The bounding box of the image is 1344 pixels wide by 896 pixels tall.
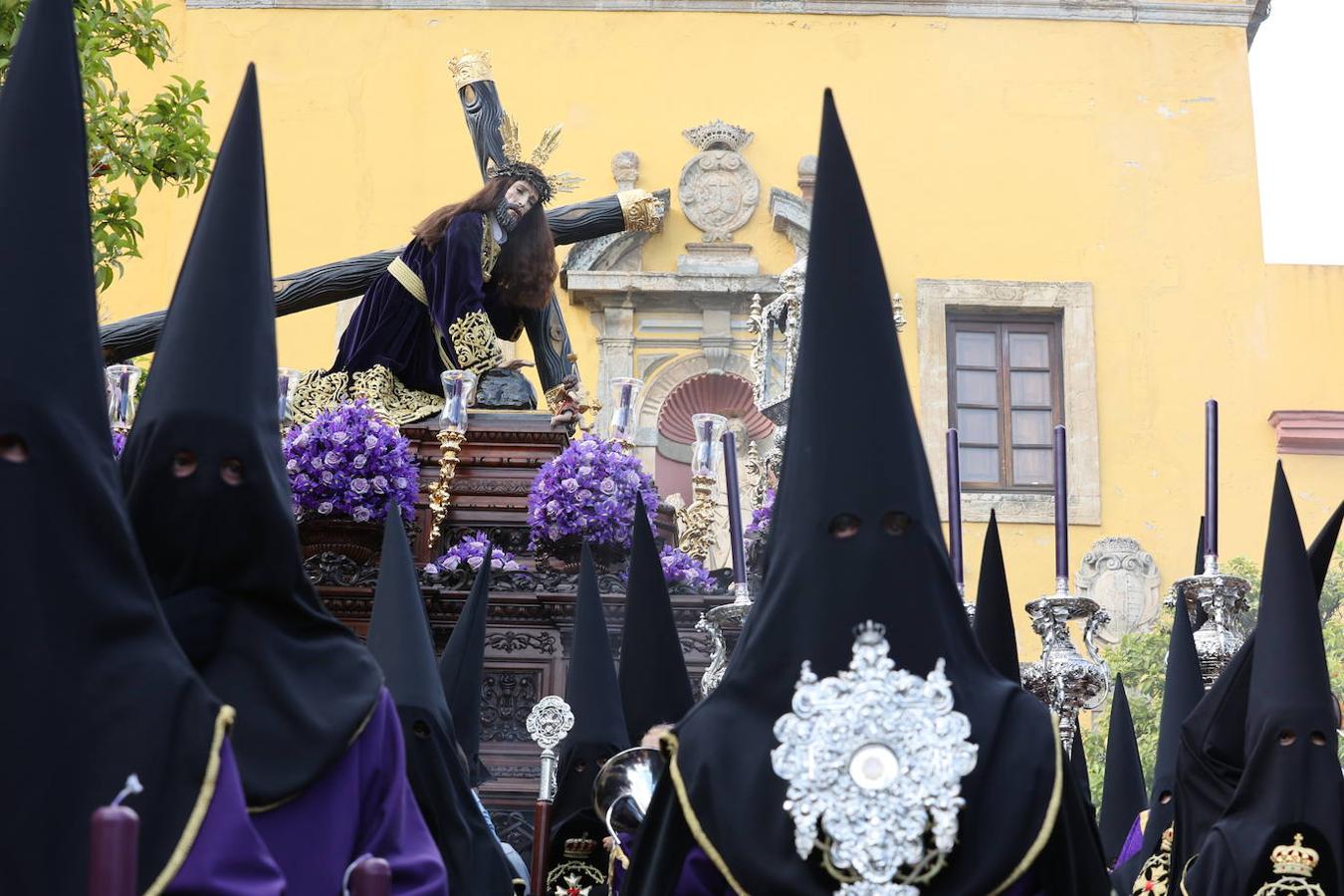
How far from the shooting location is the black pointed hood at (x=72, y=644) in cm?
312

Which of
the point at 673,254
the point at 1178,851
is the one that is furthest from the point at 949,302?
the point at 1178,851

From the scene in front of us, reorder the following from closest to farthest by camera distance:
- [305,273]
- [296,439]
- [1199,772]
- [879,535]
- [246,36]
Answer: [879,535]
[1199,772]
[296,439]
[305,273]
[246,36]

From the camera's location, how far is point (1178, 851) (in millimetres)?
5656

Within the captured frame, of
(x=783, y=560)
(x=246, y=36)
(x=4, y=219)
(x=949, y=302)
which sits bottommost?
(x=783, y=560)

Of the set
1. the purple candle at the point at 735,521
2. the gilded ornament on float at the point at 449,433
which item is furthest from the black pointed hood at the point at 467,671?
the gilded ornament on float at the point at 449,433

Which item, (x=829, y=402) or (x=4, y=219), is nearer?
(x=4, y=219)

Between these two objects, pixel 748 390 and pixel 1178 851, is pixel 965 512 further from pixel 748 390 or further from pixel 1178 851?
pixel 1178 851

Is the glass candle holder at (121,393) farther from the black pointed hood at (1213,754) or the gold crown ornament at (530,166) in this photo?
the black pointed hood at (1213,754)

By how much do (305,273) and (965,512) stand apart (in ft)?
36.0

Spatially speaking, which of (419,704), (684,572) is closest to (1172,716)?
(684,572)

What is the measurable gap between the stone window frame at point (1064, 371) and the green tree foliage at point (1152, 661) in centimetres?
200

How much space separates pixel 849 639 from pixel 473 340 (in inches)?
199

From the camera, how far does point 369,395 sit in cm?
862

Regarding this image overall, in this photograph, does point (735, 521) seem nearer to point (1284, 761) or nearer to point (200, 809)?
point (1284, 761)
